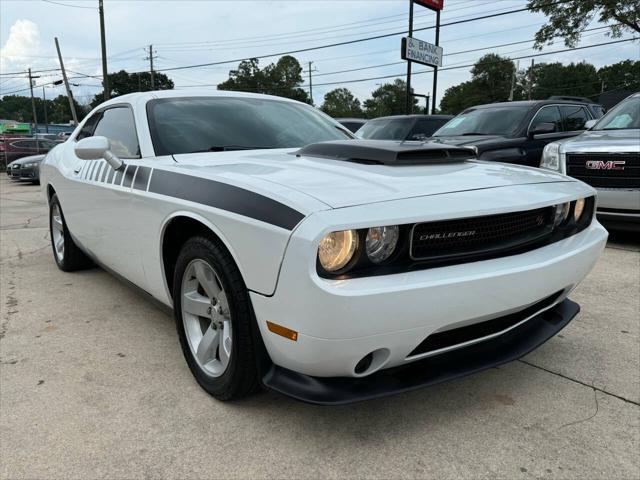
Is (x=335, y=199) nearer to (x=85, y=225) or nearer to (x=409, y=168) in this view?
(x=409, y=168)

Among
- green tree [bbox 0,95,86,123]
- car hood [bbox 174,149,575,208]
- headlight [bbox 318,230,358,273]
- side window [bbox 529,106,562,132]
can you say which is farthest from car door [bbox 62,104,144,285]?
green tree [bbox 0,95,86,123]

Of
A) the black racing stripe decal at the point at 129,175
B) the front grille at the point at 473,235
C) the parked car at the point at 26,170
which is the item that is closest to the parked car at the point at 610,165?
the front grille at the point at 473,235

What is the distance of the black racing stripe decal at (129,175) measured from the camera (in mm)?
2767

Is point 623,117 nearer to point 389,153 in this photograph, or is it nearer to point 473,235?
point 389,153

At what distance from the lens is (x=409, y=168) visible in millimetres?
2258

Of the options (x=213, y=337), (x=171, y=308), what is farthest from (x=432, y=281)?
(x=171, y=308)

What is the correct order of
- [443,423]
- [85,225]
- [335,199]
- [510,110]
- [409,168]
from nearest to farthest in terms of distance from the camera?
[335,199]
[443,423]
[409,168]
[85,225]
[510,110]

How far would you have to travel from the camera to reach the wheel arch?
6.86ft

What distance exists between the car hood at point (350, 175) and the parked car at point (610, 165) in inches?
113

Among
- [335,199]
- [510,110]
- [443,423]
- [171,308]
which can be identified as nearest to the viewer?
[335,199]

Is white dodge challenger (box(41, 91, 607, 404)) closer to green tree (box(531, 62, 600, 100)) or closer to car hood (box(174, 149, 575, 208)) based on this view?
car hood (box(174, 149, 575, 208))

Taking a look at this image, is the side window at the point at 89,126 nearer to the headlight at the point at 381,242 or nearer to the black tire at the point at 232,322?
the black tire at the point at 232,322

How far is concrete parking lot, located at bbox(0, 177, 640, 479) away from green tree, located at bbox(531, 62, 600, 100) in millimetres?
82253

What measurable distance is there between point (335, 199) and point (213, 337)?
3.04ft
